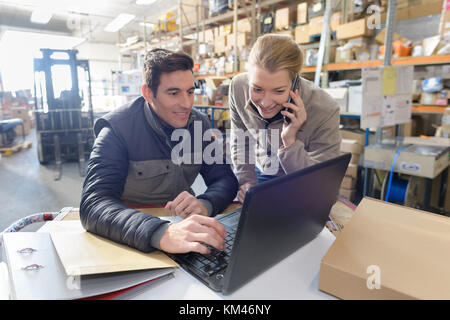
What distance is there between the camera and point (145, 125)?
125 cm

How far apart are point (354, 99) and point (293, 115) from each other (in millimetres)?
2173

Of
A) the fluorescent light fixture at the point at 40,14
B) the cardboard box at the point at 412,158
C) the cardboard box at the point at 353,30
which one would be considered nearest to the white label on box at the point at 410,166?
the cardboard box at the point at 412,158

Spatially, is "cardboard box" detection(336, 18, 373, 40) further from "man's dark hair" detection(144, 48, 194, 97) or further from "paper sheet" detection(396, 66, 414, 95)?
"man's dark hair" detection(144, 48, 194, 97)

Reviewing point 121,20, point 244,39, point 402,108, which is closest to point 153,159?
point 402,108

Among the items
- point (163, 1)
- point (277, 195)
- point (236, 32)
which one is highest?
point (163, 1)

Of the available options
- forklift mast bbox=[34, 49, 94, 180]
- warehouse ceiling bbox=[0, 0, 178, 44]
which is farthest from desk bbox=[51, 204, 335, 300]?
warehouse ceiling bbox=[0, 0, 178, 44]

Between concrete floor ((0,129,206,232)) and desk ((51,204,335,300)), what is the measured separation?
2626 mm

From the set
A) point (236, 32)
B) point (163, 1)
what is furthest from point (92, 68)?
point (236, 32)

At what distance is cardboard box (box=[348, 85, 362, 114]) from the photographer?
3.10m

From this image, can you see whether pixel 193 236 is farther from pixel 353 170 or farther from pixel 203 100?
pixel 203 100

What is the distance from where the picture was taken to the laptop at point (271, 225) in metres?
0.53

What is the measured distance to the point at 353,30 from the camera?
3.36 metres

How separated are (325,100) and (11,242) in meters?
1.29
